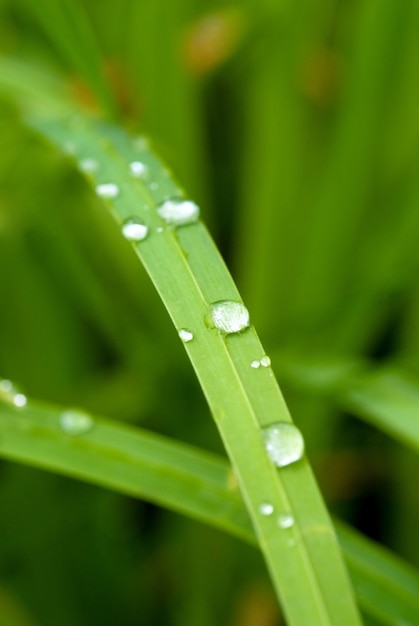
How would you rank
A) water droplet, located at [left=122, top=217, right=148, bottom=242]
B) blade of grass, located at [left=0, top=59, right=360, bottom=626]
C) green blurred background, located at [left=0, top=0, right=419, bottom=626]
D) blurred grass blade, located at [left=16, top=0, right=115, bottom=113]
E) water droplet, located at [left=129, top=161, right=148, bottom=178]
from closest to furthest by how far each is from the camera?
1. blade of grass, located at [left=0, top=59, right=360, bottom=626]
2. water droplet, located at [left=122, top=217, right=148, bottom=242]
3. water droplet, located at [left=129, top=161, right=148, bottom=178]
4. blurred grass blade, located at [left=16, top=0, right=115, bottom=113]
5. green blurred background, located at [left=0, top=0, right=419, bottom=626]

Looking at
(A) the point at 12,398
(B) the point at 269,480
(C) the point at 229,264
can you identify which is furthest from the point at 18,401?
(C) the point at 229,264

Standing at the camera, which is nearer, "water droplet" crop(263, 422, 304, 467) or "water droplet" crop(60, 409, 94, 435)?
"water droplet" crop(263, 422, 304, 467)

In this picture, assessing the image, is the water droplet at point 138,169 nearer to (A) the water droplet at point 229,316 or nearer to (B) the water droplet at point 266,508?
(A) the water droplet at point 229,316

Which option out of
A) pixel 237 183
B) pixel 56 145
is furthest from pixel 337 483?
pixel 56 145

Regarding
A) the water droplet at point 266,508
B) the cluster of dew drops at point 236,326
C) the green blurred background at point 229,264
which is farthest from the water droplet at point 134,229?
the green blurred background at point 229,264

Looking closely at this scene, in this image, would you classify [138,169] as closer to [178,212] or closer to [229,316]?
[178,212]

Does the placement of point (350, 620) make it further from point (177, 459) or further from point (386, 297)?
point (386, 297)

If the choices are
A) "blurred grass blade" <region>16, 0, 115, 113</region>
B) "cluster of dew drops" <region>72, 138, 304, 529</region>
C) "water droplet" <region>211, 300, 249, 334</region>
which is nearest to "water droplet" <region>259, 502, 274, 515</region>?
"cluster of dew drops" <region>72, 138, 304, 529</region>

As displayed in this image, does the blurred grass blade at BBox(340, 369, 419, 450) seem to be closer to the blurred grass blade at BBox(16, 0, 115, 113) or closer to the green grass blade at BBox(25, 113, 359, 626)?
the green grass blade at BBox(25, 113, 359, 626)
